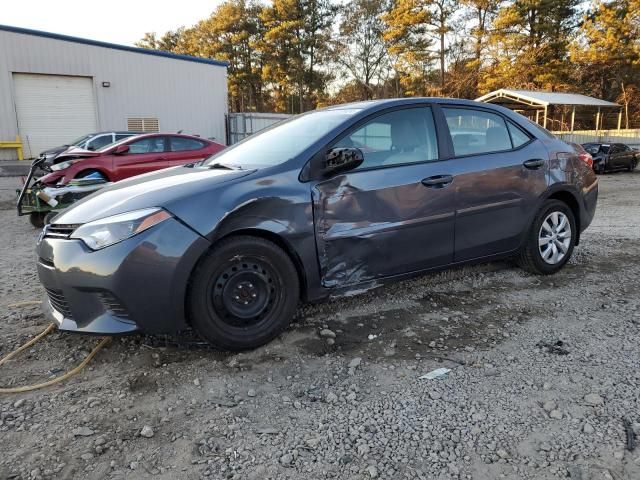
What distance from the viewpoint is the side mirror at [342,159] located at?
3203mm

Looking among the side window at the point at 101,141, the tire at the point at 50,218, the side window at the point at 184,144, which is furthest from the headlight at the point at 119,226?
the side window at the point at 101,141

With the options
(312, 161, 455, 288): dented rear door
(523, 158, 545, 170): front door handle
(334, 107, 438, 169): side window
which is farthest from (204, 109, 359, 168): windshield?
(523, 158, 545, 170): front door handle

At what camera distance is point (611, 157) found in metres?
20.4

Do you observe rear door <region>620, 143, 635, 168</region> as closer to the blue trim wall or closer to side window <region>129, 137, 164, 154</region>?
the blue trim wall

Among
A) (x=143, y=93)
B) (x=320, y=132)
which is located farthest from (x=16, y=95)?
(x=320, y=132)

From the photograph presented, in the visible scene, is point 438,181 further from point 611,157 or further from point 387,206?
point 611,157

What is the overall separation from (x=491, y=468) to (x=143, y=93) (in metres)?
22.7

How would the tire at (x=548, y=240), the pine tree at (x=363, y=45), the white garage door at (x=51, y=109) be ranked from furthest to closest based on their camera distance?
the pine tree at (x=363, y=45), the white garage door at (x=51, y=109), the tire at (x=548, y=240)

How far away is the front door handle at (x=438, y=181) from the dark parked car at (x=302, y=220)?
0.04 feet

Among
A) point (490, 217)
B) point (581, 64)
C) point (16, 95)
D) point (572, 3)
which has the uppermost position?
point (572, 3)

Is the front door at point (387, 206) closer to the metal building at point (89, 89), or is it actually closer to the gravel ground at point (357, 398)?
the gravel ground at point (357, 398)

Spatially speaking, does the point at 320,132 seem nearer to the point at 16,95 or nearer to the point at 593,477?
the point at 593,477

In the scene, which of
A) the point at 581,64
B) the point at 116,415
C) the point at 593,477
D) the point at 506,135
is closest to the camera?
the point at 593,477

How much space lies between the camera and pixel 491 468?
2.07 m
